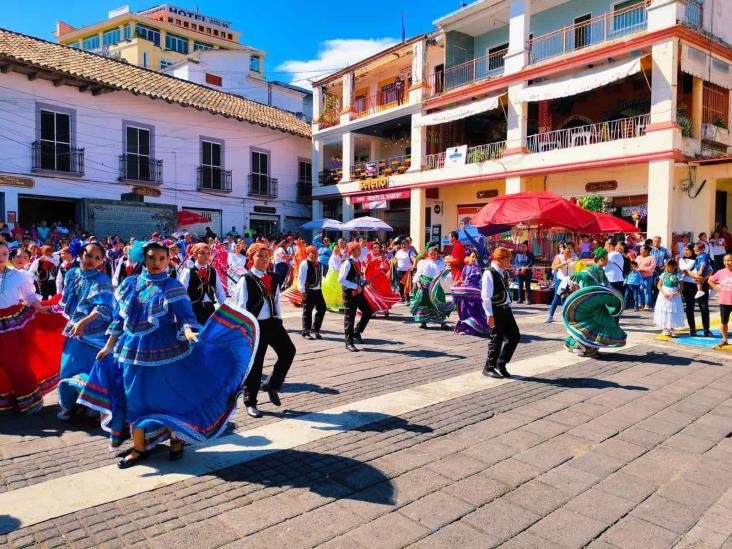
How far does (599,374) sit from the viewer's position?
729cm

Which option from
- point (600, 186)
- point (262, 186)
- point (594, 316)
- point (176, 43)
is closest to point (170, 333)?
point (594, 316)

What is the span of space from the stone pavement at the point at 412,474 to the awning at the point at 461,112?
1629 cm

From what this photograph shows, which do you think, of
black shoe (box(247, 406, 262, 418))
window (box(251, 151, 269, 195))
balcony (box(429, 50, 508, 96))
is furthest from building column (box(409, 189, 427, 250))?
black shoe (box(247, 406, 262, 418))

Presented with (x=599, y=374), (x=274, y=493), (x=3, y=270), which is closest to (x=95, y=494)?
(x=274, y=493)

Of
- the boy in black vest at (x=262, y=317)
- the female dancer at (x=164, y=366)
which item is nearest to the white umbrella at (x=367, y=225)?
the boy in black vest at (x=262, y=317)

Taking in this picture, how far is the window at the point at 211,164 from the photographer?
26794 mm

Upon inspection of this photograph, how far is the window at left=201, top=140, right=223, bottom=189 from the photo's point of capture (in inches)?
1055

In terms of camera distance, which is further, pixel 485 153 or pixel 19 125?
pixel 485 153

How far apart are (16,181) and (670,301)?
68.0ft

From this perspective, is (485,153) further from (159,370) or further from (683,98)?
(159,370)

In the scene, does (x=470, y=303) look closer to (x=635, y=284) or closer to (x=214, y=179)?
(x=635, y=284)

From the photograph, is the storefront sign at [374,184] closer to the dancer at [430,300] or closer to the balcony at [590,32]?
the balcony at [590,32]

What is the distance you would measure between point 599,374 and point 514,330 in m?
1.34

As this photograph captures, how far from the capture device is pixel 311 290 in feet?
31.4
